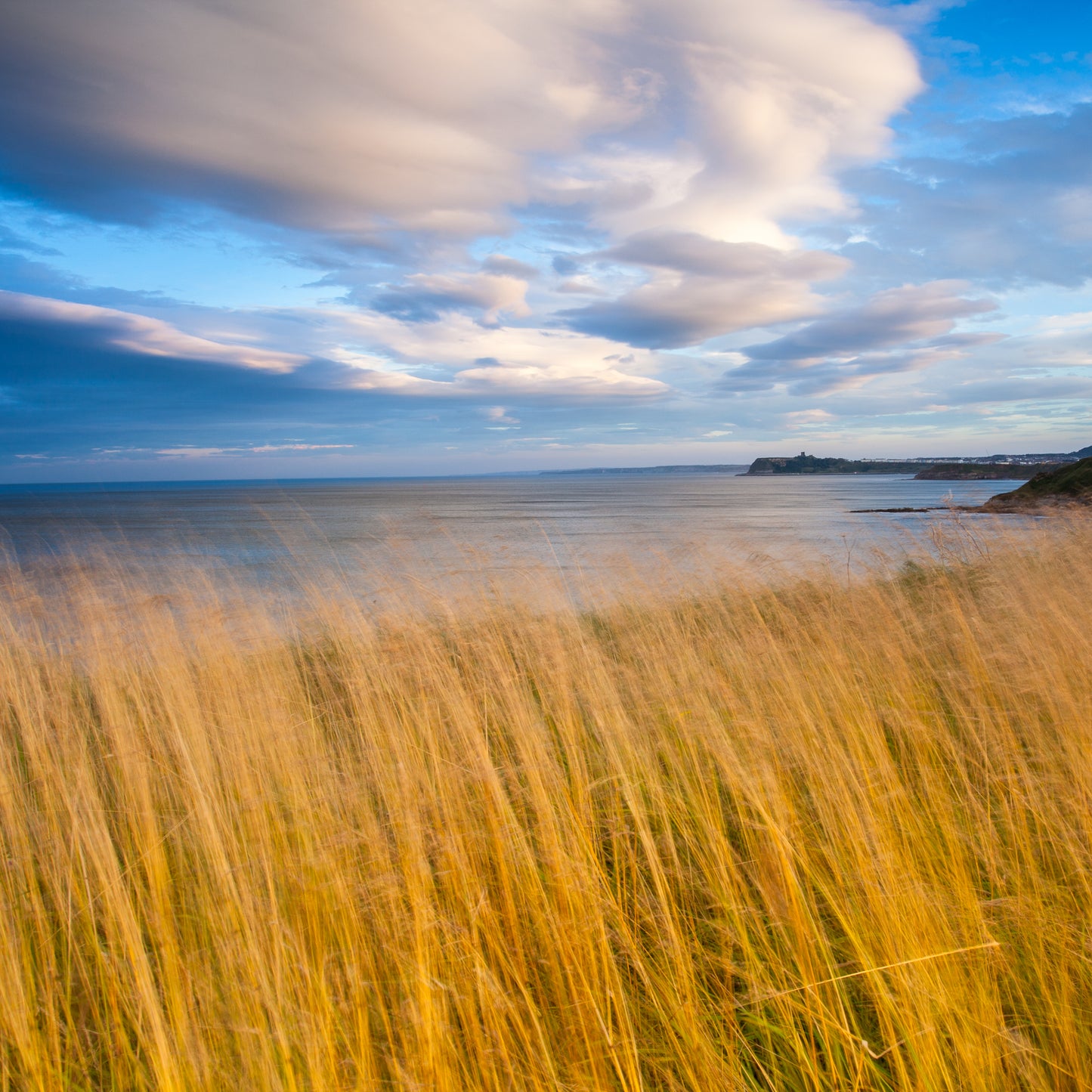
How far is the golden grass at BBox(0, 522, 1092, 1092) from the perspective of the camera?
75.2 inches

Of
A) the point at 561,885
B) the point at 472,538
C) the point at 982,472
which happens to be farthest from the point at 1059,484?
the point at 982,472

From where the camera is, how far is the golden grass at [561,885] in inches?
75.2

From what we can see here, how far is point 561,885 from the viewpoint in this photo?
225 cm

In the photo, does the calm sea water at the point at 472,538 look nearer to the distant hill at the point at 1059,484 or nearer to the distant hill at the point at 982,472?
the distant hill at the point at 1059,484

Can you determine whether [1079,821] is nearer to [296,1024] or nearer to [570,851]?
[570,851]

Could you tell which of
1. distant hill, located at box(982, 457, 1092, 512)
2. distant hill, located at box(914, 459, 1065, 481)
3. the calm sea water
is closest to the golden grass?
the calm sea water

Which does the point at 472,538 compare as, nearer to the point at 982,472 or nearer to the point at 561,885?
the point at 561,885

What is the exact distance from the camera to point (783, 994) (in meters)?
2.01

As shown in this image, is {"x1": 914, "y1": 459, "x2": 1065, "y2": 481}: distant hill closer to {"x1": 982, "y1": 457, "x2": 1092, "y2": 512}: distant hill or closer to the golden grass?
{"x1": 982, "y1": 457, "x2": 1092, "y2": 512}: distant hill

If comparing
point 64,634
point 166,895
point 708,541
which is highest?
point 708,541

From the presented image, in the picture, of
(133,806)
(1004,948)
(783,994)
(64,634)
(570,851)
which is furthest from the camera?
(64,634)

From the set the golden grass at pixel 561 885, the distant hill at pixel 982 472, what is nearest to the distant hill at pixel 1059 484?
the golden grass at pixel 561 885

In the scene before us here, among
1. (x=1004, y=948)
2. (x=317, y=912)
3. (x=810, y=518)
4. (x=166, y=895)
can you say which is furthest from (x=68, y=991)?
(x=810, y=518)

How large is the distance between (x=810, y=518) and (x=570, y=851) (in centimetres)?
4030
